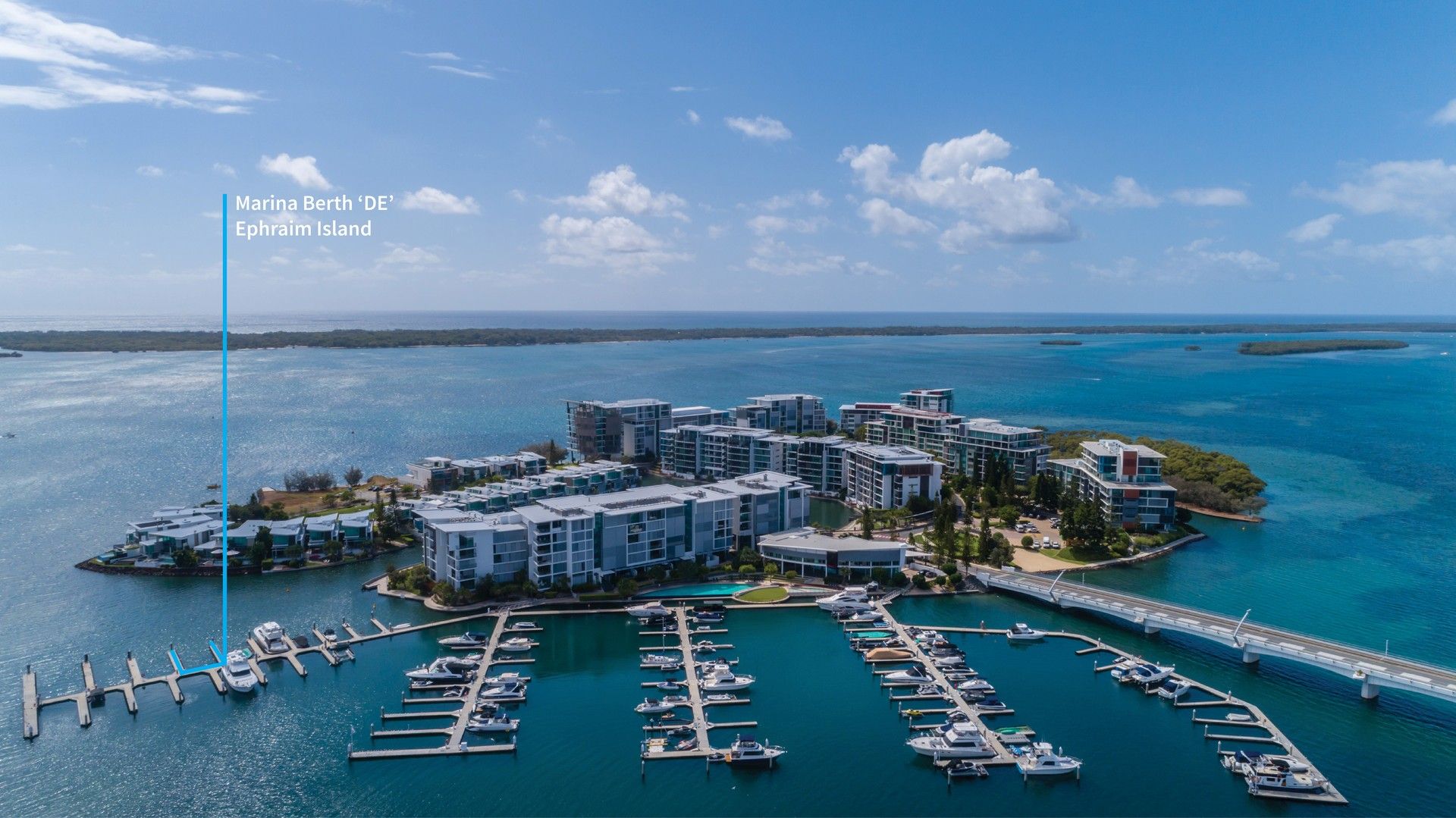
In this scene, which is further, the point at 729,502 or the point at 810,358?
the point at 810,358

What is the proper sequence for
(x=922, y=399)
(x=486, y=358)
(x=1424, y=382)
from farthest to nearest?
(x=486, y=358)
(x=1424, y=382)
(x=922, y=399)

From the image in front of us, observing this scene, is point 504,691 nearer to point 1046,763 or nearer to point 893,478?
point 1046,763

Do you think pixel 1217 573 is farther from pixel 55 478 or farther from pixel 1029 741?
pixel 55 478

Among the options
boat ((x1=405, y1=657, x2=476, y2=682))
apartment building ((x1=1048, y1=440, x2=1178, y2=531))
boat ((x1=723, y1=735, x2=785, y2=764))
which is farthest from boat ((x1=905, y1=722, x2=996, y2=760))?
apartment building ((x1=1048, y1=440, x2=1178, y2=531))

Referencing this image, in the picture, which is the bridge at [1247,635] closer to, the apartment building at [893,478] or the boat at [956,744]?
the apartment building at [893,478]

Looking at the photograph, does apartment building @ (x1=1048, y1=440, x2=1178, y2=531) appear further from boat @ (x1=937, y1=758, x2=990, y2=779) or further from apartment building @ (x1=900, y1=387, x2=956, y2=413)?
boat @ (x1=937, y1=758, x2=990, y2=779)

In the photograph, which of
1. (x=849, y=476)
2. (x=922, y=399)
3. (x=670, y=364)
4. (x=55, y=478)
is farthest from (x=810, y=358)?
(x=55, y=478)

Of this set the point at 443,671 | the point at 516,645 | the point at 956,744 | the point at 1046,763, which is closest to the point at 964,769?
the point at 956,744

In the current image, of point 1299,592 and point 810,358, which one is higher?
point 810,358
